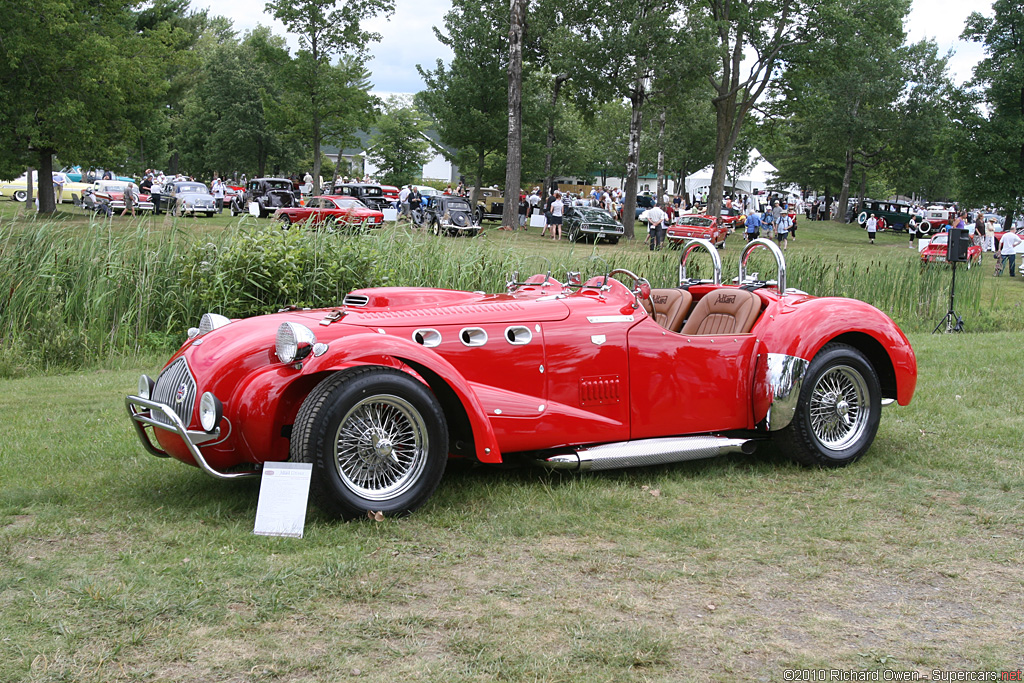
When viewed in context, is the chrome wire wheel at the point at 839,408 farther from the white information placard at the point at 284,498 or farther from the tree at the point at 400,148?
the tree at the point at 400,148

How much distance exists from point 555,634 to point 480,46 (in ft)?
130

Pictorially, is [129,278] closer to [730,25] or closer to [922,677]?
[922,677]

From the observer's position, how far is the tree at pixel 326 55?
38438mm

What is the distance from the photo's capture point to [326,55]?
40062 mm

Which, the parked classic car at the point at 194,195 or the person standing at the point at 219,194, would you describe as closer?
the parked classic car at the point at 194,195

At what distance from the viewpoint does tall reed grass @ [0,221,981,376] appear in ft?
32.8

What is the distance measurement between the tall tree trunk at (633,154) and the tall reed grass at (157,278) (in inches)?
972

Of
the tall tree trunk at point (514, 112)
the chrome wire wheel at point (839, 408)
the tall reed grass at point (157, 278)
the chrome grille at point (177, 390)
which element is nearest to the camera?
the chrome grille at point (177, 390)

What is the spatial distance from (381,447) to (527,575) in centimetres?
106

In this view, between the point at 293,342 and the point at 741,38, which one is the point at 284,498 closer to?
the point at 293,342

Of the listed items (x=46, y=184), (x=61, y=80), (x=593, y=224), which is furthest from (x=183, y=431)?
(x=593, y=224)

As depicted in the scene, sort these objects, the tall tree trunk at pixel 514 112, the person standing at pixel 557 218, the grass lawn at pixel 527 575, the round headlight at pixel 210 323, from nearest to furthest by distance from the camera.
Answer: the grass lawn at pixel 527 575 → the round headlight at pixel 210 323 → the person standing at pixel 557 218 → the tall tree trunk at pixel 514 112

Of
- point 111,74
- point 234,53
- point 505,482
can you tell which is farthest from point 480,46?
point 505,482

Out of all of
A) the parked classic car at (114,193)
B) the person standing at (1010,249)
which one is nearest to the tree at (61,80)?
the parked classic car at (114,193)
